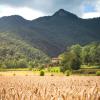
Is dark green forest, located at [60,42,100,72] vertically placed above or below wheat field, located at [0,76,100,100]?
above

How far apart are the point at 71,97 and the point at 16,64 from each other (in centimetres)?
18945

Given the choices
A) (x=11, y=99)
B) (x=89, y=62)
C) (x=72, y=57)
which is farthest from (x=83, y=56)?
(x=11, y=99)

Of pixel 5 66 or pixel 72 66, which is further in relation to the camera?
pixel 5 66

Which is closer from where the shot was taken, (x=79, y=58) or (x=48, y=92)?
(x=48, y=92)

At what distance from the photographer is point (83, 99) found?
346 centimetres

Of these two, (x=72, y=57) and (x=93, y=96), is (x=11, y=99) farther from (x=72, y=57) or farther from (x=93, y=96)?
(x=72, y=57)

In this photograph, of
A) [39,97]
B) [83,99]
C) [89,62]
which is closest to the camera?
[83,99]

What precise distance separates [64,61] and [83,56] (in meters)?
40.8

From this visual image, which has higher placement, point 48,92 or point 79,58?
point 79,58

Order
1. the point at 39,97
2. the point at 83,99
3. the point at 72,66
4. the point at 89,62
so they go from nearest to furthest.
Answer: the point at 83,99
the point at 39,97
the point at 72,66
the point at 89,62

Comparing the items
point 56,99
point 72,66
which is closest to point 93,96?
point 56,99

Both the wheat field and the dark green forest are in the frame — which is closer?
the wheat field

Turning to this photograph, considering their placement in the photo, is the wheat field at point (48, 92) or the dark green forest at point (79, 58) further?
the dark green forest at point (79, 58)

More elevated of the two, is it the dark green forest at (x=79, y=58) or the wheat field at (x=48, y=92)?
the dark green forest at (x=79, y=58)
